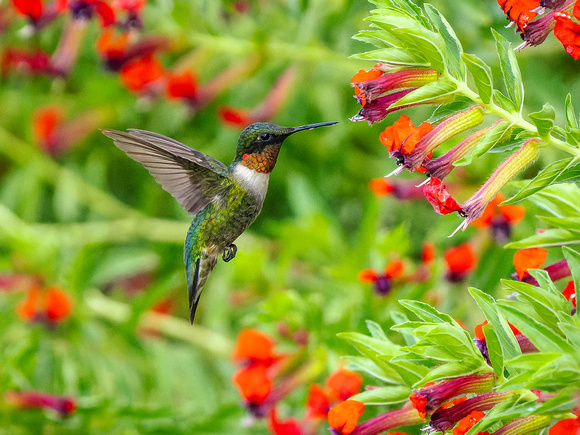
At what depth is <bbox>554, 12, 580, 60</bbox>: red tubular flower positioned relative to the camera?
3.48 ft

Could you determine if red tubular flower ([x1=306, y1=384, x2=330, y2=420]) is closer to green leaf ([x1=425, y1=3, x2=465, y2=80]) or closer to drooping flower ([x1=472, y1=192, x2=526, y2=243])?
drooping flower ([x1=472, y1=192, x2=526, y2=243])

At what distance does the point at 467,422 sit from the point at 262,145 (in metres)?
0.73

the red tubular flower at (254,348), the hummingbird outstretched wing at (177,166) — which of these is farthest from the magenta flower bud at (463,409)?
the red tubular flower at (254,348)

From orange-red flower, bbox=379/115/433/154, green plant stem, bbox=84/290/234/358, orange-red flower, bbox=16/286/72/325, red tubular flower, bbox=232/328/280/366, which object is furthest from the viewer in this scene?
green plant stem, bbox=84/290/234/358

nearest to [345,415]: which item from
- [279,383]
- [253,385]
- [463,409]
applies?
[463,409]

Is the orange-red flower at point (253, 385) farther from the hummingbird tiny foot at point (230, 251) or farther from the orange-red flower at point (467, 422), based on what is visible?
the orange-red flower at point (467, 422)

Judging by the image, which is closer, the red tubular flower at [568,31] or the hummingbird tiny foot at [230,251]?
the red tubular flower at [568,31]

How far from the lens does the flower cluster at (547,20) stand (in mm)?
1067

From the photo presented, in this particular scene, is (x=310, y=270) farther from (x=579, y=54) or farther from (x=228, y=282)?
(x=579, y=54)

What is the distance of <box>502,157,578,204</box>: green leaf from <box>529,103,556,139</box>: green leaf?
0.05 metres

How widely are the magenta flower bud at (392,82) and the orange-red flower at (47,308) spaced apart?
7.59 ft

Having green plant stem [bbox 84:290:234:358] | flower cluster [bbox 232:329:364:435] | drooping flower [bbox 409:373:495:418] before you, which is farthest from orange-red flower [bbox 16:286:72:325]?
drooping flower [bbox 409:373:495:418]

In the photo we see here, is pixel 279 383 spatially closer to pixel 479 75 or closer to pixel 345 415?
pixel 345 415

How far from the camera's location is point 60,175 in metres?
3.83
